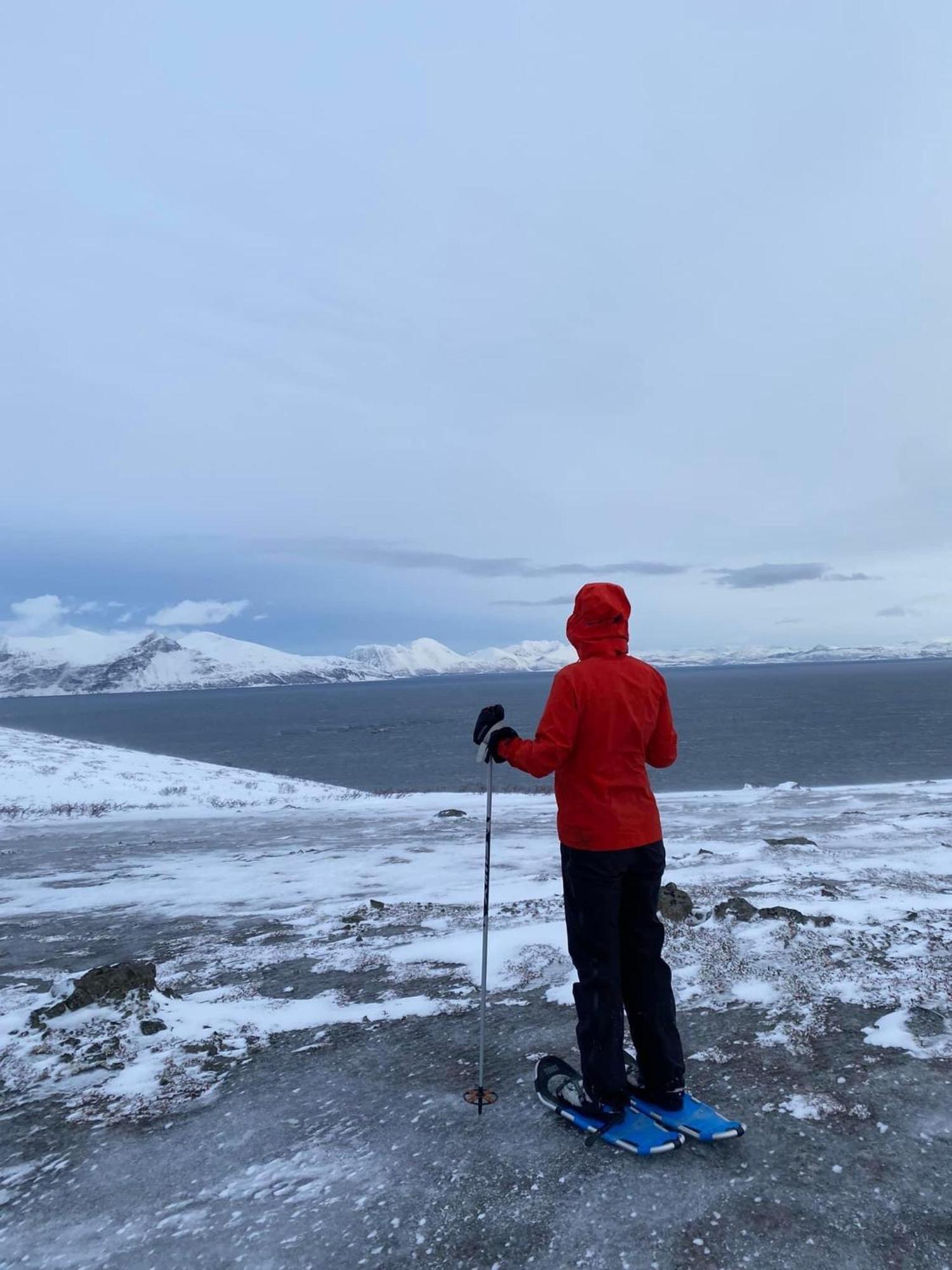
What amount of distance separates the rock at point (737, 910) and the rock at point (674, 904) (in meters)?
0.37

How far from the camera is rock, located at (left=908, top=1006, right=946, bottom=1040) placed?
5457mm

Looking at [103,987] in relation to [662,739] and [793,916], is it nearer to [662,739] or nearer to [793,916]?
[662,739]

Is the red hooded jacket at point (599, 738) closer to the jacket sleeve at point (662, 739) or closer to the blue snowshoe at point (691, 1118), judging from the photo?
the jacket sleeve at point (662, 739)

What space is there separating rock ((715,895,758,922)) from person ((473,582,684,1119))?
13.7 ft

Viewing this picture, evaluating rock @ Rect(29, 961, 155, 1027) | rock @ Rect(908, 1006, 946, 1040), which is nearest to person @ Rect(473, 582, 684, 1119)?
rock @ Rect(908, 1006, 946, 1040)

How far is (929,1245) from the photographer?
332cm

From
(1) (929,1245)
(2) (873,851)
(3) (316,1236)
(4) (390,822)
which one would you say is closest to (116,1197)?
(3) (316,1236)

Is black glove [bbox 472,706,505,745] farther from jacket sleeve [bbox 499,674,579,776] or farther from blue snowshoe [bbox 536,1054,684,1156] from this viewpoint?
blue snowshoe [bbox 536,1054,684,1156]

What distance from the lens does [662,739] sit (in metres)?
4.88

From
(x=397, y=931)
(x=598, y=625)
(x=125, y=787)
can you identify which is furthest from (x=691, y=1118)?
(x=125, y=787)

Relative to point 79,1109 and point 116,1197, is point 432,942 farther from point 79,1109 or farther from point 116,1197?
point 116,1197

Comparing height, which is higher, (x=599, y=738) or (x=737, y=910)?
(x=599, y=738)

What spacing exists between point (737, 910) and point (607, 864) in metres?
5.00

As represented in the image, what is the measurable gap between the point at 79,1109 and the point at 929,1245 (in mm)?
4967
